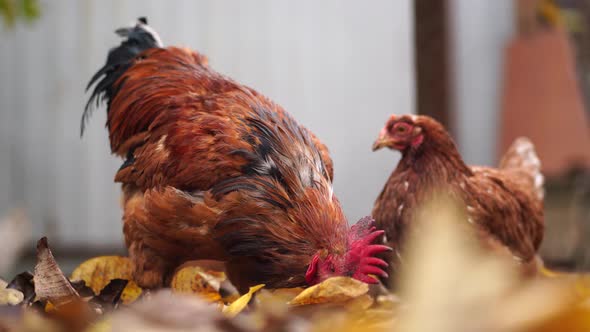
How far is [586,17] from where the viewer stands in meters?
4.02

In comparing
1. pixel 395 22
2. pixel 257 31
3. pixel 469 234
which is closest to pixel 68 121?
pixel 257 31

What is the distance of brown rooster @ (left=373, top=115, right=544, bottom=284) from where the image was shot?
4.93 ft

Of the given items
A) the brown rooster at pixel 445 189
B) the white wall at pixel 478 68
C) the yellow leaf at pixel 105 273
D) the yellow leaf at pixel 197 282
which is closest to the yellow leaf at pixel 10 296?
the yellow leaf at pixel 105 273

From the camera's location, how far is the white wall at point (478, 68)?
11.2 ft

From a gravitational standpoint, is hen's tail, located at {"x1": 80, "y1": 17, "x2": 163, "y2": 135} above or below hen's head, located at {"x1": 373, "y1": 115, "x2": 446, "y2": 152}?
above

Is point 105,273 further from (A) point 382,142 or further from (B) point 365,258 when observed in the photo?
(A) point 382,142

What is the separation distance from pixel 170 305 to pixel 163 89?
1206mm

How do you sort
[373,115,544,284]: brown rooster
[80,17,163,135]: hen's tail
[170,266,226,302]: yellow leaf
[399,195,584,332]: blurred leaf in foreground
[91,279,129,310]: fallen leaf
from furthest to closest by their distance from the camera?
1. [80,17,163,135]: hen's tail
2. [373,115,544,284]: brown rooster
3. [170,266,226,302]: yellow leaf
4. [91,279,129,310]: fallen leaf
5. [399,195,584,332]: blurred leaf in foreground

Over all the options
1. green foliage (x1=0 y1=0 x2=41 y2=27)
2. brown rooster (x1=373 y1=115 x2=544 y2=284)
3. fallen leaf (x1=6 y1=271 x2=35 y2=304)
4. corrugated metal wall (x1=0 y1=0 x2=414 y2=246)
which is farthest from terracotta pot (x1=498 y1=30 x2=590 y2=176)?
fallen leaf (x1=6 y1=271 x2=35 y2=304)

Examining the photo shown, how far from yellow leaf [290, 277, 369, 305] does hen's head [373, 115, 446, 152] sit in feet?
2.27

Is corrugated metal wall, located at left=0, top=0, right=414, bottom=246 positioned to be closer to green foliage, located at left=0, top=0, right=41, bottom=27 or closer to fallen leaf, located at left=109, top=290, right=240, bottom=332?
green foliage, located at left=0, top=0, right=41, bottom=27

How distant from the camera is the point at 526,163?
205 cm

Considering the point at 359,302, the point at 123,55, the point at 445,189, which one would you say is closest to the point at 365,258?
the point at 359,302

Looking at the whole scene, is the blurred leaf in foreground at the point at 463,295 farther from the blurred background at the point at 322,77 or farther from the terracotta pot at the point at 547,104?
the terracotta pot at the point at 547,104
